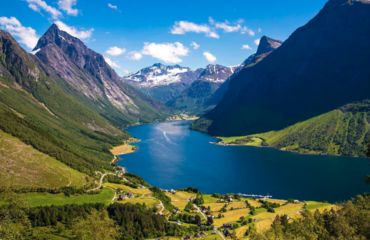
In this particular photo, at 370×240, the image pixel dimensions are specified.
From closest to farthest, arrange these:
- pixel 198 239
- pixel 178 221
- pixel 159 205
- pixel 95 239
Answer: pixel 95 239 < pixel 198 239 < pixel 178 221 < pixel 159 205

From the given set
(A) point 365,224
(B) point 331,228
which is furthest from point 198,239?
(A) point 365,224

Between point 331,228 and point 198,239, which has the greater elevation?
point 331,228

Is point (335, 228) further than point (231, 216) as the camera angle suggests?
No

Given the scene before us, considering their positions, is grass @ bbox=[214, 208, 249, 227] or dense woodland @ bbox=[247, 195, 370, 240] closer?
dense woodland @ bbox=[247, 195, 370, 240]

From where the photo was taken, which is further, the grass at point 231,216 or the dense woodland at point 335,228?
the grass at point 231,216

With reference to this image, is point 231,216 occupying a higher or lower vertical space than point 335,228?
lower

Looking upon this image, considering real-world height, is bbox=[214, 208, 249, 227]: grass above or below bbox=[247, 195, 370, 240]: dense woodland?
below

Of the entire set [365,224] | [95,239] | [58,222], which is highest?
[365,224]

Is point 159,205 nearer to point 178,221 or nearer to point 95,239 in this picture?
point 178,221

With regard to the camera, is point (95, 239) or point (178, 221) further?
point (178, 221)

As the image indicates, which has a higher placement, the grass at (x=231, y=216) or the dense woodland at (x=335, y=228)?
the dense woodland at (x=335, y=228)

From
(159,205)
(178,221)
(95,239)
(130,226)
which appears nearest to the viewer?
(95,239)
